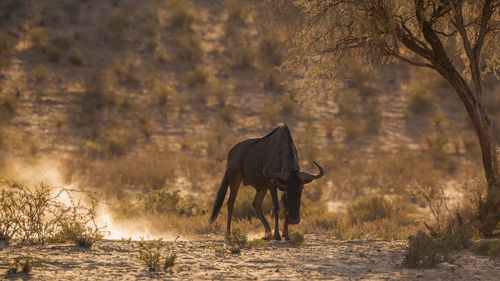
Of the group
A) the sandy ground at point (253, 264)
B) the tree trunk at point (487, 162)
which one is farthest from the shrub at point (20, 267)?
the tree trunk at point (487, 162)

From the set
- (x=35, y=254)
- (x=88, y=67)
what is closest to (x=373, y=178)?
(x=35, y=254)

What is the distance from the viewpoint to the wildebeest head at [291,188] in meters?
9.20

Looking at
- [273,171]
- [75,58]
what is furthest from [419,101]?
[273,171]

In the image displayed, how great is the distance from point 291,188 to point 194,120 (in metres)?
18.4

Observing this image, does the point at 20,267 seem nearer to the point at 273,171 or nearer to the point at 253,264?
the point at 253,264

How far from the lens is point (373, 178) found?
66.6ft

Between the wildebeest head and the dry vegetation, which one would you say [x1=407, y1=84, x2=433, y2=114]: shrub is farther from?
the wildebeest head

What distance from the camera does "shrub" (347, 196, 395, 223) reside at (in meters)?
14.5

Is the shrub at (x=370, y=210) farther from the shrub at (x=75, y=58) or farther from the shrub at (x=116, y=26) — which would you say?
the shrub at (x=116, y=26)

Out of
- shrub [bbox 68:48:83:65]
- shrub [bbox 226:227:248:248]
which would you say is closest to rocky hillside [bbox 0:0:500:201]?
shrub [bbox 68:48:83:65]

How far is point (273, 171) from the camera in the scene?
991 centimetres

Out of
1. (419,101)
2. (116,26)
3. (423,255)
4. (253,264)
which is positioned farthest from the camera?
(116,26)

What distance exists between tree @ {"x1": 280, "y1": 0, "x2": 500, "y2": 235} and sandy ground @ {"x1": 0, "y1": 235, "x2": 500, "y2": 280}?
267 cm

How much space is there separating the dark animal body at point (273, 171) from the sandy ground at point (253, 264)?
78 cm
